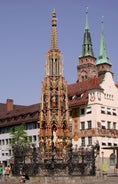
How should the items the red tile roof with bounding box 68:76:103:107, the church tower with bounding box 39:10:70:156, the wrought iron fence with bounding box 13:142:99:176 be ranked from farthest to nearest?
the red tile roof with bounding box 68:76:103:107 → the church tower with bounding box 39:10:70:156 → the wrought iron fence with bounding box 13:142:99:176

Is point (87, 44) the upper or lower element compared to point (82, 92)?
upper

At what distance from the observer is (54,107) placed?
34750 mm

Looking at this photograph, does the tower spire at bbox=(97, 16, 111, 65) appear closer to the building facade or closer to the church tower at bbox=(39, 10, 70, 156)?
the building facade

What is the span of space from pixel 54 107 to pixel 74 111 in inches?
1394

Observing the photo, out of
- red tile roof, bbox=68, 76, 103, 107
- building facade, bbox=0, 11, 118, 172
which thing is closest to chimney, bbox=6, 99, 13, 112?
building facade, bbox=0, 11, 118, 172

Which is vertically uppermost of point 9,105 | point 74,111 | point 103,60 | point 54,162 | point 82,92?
point 103,60

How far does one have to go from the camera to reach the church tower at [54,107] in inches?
1357

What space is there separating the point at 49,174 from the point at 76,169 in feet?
7.19

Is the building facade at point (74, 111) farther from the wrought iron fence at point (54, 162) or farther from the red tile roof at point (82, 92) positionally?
the wrought iron fence at point (54, 162)

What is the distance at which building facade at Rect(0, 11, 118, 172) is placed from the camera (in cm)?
3503

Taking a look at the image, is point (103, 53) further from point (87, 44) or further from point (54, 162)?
point (54, 162)

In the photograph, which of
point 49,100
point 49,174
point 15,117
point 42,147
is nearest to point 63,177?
point 49,174

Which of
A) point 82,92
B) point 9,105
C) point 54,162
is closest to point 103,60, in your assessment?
point 9,105

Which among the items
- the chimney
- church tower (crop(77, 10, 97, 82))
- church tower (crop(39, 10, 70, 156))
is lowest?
church tower (crop(39, 10, 70, 156))
